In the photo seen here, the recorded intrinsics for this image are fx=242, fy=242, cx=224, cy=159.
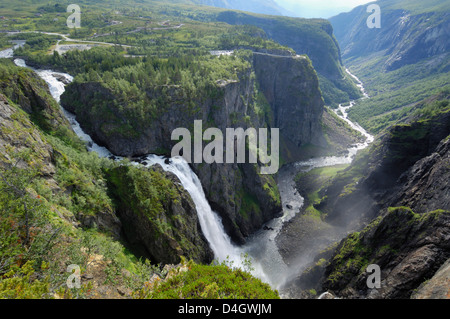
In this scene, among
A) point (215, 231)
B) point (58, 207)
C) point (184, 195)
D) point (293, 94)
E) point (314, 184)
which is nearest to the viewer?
point (58, 207)

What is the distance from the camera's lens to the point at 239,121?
8769 centimetres

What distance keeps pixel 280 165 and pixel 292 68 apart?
56102mm

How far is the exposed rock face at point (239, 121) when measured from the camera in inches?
2239

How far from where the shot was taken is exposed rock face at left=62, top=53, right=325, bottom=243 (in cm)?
5688

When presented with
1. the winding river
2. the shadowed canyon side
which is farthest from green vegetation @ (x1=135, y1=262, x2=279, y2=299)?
the winding river

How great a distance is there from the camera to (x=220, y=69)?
89.6 meters

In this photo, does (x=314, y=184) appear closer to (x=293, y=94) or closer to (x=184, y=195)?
(x=293, y=94)

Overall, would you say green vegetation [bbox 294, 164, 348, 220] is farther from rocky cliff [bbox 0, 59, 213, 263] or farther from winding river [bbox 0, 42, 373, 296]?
rocky cliff [bbox 0, 59, 213, 263]

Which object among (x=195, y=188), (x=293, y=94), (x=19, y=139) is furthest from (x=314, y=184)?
(x=19, y=139)

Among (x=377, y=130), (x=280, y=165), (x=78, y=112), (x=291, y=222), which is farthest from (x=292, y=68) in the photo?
(x=78, y=112)

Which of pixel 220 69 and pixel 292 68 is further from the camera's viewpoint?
pixel 292 68
